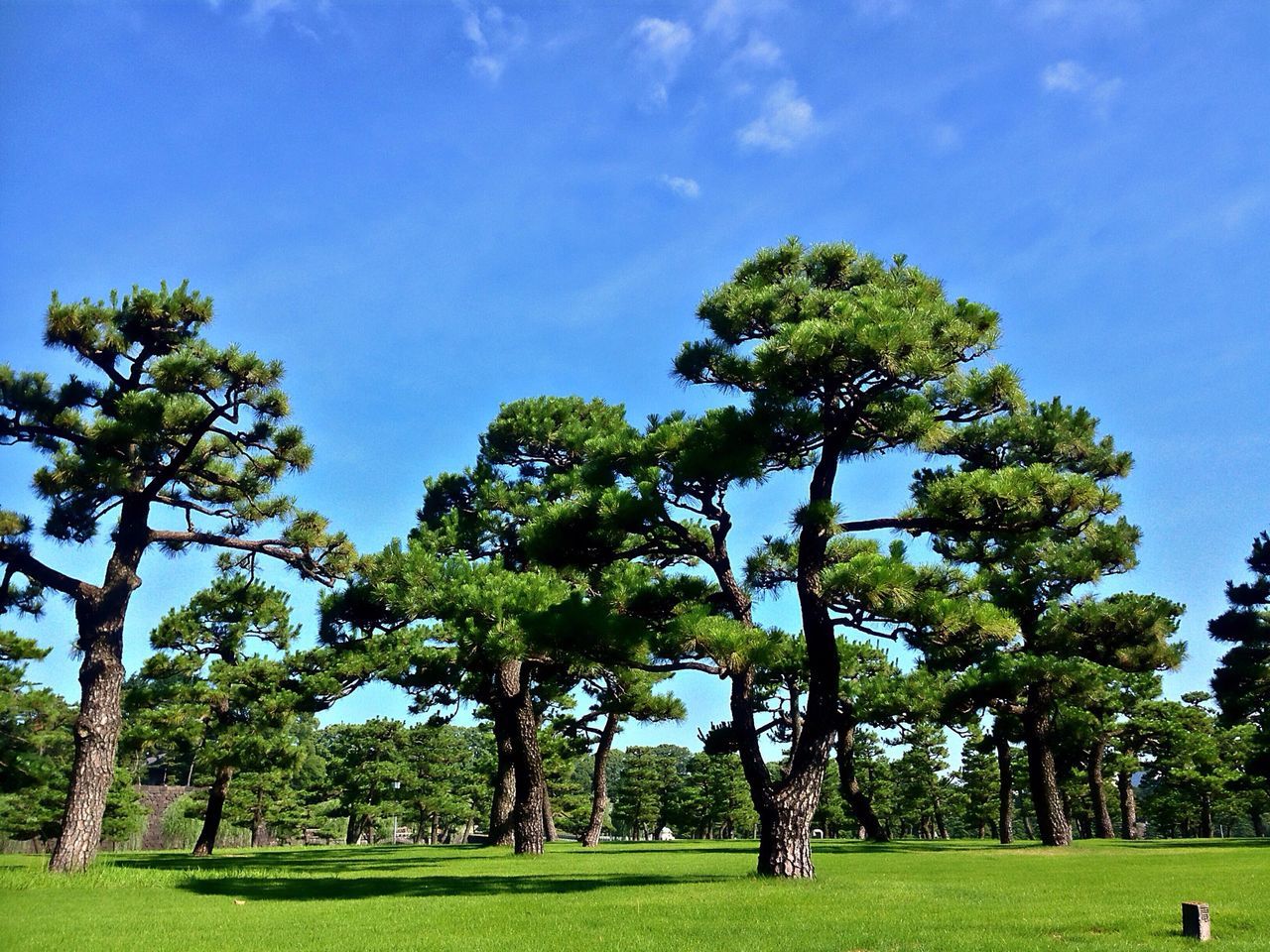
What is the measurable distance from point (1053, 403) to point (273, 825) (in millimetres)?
39397

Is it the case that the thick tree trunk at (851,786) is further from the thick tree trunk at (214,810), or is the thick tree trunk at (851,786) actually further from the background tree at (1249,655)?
the thick tree trunk at (214,810)

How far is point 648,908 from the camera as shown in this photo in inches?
264

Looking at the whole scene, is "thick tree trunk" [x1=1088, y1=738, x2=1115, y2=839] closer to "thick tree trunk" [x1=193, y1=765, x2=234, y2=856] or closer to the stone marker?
the stone marker

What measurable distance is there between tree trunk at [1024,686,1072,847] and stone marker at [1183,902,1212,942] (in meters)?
12.6

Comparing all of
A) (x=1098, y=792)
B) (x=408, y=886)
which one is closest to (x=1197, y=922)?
(x=408, y=886)

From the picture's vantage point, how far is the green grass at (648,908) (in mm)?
5066

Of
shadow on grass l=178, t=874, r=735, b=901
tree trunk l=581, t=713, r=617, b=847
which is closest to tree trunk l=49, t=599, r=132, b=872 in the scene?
shadow on grass l=178, t=874, r=735, b=901

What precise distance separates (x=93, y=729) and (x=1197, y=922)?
12.4 metres

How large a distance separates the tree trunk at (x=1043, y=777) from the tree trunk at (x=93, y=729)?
16.2m

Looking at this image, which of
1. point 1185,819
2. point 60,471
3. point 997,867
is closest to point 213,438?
point 60,471

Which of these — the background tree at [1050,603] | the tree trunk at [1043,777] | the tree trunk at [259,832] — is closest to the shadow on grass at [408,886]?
the background tree at [1050,603]

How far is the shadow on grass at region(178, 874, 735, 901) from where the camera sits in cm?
838

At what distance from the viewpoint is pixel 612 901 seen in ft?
23.7

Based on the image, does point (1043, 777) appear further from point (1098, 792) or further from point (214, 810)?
point (214, 810)
